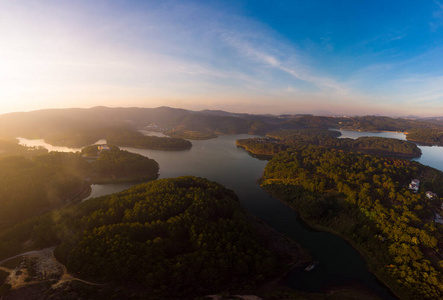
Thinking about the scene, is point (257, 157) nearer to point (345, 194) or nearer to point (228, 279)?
point (345, 194)

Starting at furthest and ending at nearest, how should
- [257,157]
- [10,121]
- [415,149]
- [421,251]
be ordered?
[10,121] < [415,149] < [257,157] < [421,251]

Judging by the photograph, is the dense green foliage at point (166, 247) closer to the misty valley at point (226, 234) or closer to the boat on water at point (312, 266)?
the misty valley at point (226, 234)

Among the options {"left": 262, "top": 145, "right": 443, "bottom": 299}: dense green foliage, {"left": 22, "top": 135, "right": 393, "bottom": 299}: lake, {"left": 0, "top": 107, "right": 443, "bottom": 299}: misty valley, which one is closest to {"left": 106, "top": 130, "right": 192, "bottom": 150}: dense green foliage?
{"left": 22, "top": 135, "right": 393, "bottom": 299}: lake

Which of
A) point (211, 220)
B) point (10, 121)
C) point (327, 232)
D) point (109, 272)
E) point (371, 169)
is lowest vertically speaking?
point (327, 232)

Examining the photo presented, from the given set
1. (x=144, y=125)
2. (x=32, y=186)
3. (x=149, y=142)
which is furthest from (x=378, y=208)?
(x=144, y=125)

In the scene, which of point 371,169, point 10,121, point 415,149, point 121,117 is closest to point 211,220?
point 371,169

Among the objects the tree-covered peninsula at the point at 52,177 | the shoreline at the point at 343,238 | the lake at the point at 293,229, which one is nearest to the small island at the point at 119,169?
the tree-covered peninsula at the point at 52,177

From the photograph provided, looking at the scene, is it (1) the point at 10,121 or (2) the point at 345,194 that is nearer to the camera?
(2) the point at 345,194
